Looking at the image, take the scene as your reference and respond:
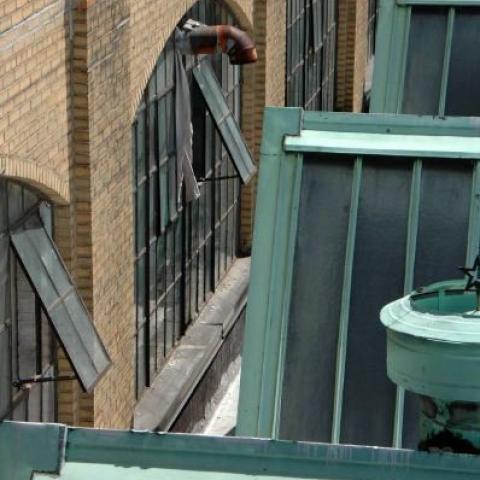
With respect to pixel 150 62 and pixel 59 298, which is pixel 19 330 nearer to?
pixel 59 298

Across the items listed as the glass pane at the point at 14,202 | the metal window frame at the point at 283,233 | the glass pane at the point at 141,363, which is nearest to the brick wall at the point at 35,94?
the glass pane at the point at 14,202

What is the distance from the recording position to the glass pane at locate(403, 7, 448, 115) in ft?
42.5

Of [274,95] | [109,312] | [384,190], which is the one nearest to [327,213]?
[384,190]

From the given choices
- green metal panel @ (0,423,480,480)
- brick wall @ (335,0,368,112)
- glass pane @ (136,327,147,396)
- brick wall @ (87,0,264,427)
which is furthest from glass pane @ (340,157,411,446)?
brick wall @ (335,0,368,112)

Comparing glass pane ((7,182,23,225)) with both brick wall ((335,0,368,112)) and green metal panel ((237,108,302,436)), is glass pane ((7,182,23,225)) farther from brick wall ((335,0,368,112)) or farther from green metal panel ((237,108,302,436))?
brick wall ((335,0,368,112))

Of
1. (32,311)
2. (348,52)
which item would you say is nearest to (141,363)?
(32,311)

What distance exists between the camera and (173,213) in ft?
52.8

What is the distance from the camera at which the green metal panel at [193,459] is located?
5.07 metres

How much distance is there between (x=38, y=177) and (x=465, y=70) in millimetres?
3987

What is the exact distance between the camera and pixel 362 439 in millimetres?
8062

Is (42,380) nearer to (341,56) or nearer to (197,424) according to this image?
(197,424)

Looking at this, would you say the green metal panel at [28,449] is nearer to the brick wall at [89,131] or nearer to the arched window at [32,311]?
the brick wall at [89,131]

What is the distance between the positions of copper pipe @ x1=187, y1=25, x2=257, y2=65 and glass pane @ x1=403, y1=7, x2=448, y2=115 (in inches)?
106

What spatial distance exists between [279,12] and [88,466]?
51.7 ft
